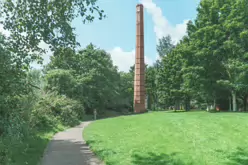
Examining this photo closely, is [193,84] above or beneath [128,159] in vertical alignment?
above

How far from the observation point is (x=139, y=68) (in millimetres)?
35594

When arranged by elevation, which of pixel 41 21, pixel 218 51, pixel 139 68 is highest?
pixel 139 68

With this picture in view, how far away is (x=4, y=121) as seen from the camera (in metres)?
6.23

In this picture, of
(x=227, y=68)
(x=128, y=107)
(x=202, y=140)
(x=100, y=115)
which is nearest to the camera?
(x=202, y=140)

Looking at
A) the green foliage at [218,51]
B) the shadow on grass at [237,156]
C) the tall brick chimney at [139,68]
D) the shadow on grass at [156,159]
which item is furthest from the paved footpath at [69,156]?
the tall brick chimney at [139,68]

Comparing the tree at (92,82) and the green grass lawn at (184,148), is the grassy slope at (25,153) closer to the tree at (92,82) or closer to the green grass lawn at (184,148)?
the green grass lawn at (184,148)

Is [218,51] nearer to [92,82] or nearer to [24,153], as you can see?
[92,82]

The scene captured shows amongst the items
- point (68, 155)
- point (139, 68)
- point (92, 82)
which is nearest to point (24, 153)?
point (68, 155)

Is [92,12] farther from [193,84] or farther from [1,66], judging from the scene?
[193,84]

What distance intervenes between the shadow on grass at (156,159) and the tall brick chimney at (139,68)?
2738 centimetres

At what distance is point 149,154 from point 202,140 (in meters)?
2.49

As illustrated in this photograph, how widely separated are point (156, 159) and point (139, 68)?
28.7 m

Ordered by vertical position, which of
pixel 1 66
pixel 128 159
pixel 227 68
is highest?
pixel 227 68

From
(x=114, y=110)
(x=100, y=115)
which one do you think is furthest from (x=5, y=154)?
(x=114, y=110)
